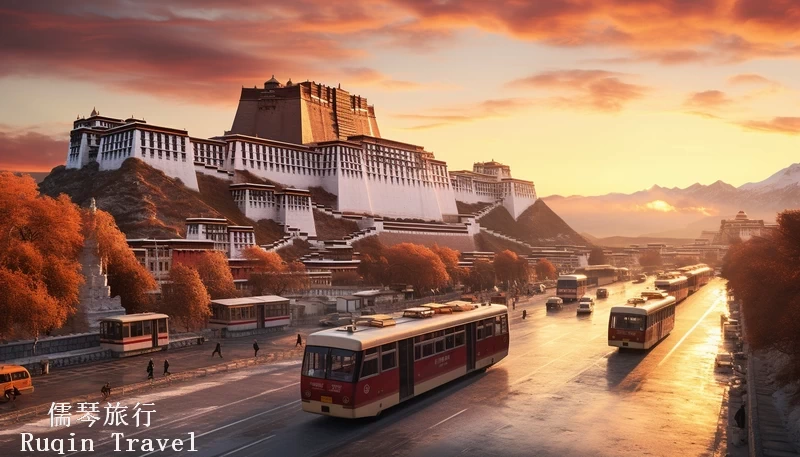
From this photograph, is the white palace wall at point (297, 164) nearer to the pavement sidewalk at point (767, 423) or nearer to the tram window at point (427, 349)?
the tram window at point (427, 349)

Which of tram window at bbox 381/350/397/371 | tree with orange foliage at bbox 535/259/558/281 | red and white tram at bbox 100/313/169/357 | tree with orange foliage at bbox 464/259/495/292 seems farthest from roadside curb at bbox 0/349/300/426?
tree with orange foliage at bbox 535/259/558/281

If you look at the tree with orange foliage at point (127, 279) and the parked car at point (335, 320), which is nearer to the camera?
the tree with orange foliage at point (127, 279)

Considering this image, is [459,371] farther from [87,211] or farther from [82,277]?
[87,211]

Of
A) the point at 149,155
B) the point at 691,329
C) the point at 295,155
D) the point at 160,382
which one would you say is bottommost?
the point at 691,329

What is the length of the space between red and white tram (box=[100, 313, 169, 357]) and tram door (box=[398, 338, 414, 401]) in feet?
78.6

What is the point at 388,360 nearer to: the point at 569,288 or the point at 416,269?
the point at 569,288

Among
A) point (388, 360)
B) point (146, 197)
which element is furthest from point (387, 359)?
point (146, 197)

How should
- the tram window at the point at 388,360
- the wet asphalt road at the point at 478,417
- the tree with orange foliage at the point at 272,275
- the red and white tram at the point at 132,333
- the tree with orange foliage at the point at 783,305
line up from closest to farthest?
the wet asphalt road at the point at 478,417
the tram window at the point at 388,360
the tree with orange foliage at the point at 783,305
the red and white tram at the point at 132,333
the tree with orange foliage at the point at 272,275

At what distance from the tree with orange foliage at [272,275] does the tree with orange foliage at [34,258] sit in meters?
30.5

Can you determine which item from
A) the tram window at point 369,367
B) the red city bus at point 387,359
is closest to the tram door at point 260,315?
the red city bus at point 387,359

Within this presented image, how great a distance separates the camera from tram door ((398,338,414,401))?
89.6 ft

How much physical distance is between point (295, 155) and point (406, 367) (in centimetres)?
11719

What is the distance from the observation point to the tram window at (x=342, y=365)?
80.6ft

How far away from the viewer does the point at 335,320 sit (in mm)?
63438
